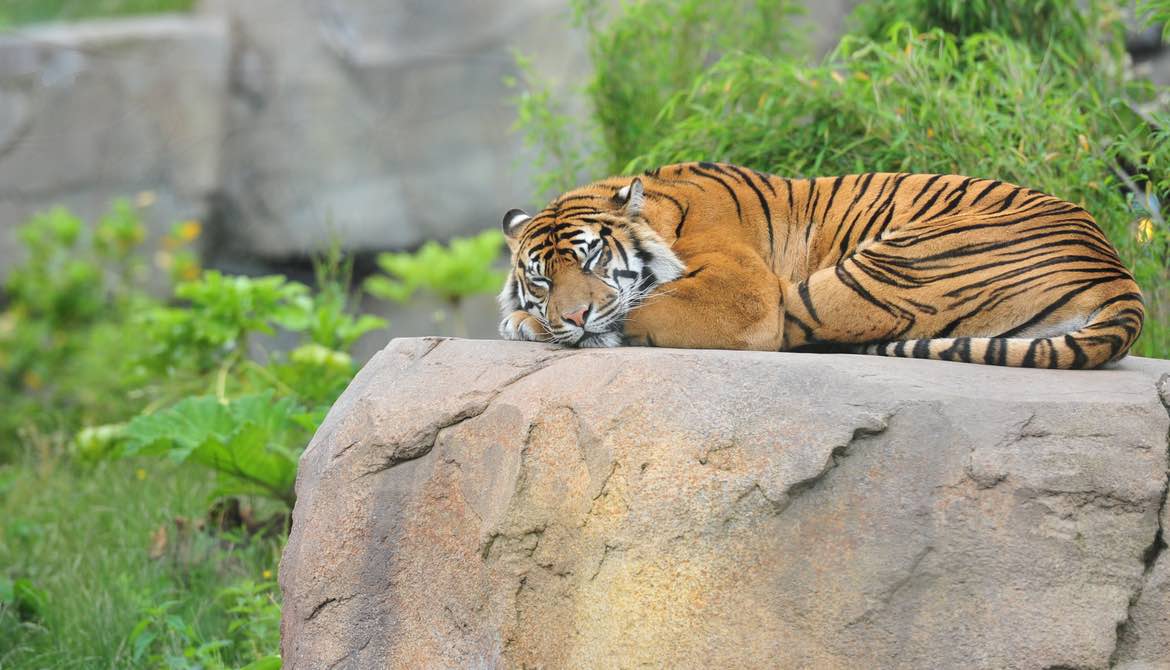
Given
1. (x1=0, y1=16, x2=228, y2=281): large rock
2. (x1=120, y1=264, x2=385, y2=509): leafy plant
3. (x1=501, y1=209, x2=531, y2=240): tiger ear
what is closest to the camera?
(x1=501, y1=209, x2=531, y2=240): tiger ear

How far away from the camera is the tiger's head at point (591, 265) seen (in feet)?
11.2

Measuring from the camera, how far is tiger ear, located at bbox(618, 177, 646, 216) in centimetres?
360

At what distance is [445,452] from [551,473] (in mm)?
337

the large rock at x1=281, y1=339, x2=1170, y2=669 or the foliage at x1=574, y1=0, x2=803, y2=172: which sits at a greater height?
the foliage at x1=574, y1=0, x2=803, y2=172

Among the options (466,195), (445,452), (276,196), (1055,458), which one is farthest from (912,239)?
(276,196)

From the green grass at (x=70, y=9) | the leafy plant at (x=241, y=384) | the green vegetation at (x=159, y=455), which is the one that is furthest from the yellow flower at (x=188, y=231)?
the green grass at (x=70, y=9)

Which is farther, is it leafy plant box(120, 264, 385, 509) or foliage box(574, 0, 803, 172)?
foliage box(574, 0, 803, 172)

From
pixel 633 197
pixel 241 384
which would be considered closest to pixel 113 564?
pixel 241 384

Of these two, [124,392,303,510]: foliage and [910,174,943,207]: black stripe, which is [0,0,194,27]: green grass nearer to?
[124,392,303,510]: foliage

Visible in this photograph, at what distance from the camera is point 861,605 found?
264cm

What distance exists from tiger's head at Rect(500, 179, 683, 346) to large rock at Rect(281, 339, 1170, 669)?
367mm

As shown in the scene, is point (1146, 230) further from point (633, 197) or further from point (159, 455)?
point (159, 455)

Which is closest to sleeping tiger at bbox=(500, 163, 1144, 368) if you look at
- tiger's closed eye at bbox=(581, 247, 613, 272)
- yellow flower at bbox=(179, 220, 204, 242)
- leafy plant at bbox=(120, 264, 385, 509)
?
tiger's closed eye at bbox=(581, 247, 613, 272)

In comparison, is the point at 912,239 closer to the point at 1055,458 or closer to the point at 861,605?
the point at 1055,458
